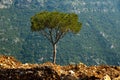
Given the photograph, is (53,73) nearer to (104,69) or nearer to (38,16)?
(104,69)

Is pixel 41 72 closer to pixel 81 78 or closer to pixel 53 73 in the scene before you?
pixel 53 73

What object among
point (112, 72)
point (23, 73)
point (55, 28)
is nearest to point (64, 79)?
point (23, 73)

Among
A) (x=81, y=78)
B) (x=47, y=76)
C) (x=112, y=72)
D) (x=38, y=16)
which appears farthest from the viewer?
(x=38, y=16)

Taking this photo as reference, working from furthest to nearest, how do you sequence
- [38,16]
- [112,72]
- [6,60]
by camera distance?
1. [38,16]
2. [6,60]
3. [112,72]

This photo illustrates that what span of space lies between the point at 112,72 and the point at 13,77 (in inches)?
197

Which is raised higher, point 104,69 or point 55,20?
point 104,69

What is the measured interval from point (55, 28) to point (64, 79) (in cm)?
5688

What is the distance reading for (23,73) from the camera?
11086mm

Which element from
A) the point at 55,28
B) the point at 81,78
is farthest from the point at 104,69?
the point at 55,28

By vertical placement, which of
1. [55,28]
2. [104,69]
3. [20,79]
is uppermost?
[20,79]

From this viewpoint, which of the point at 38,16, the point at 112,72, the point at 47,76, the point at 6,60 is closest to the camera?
the point at 47,76

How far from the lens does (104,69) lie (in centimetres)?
1497

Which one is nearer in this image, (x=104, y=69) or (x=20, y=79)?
(x=20, y=79)

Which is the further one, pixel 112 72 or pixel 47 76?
pixel 112 72
